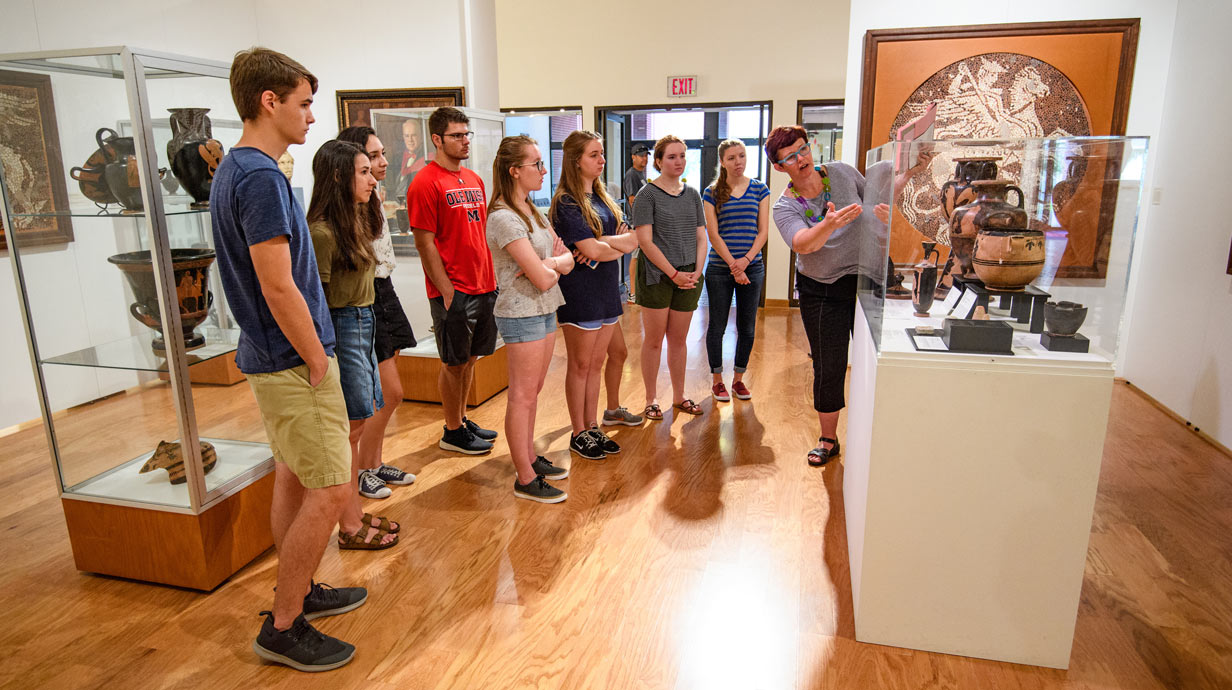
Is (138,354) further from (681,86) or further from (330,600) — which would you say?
(681,86)

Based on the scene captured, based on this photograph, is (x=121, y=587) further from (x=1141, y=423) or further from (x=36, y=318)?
(x=1141, y=423)

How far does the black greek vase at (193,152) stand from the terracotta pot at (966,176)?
2308 mm

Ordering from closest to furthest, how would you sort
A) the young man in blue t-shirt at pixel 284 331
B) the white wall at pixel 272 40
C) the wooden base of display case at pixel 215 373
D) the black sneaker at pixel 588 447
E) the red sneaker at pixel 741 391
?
1. the young man in blue t-shirt at pixel 284 331
2. the wooden base of display case at pixel 215 373
3. the black sneaker at pixel 588 447
4. the white wall at pixel 272 40
5. the red sneaker at pixel 741 391

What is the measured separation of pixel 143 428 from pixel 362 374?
248 centimetres

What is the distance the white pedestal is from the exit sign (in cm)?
567

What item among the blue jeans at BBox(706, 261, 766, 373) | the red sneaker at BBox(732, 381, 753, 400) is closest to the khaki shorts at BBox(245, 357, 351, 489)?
the blue jeans at BBox(706, 261, 766, 373)

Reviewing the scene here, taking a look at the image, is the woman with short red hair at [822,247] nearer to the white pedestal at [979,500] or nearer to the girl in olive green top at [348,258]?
the white pedestal at [979,500]

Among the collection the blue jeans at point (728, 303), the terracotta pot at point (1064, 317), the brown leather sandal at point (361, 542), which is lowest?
the brown leather sandal at point (361, 542)

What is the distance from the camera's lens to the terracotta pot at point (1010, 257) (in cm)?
203

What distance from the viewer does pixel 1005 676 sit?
82.7 inches

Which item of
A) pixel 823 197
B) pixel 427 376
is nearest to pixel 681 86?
pixel 427 376

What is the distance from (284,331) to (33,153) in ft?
4.30

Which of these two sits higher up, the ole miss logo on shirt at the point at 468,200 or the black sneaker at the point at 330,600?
the ole miss logo on shirt at the point at 468,200

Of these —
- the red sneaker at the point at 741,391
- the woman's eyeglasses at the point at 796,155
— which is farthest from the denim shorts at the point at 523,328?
the red sneaker at the point at 741,391
